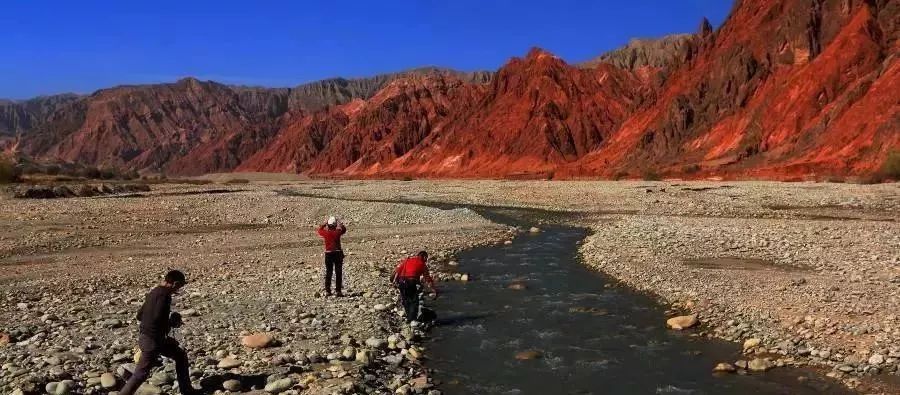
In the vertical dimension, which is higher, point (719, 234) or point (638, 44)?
point (638, 44)

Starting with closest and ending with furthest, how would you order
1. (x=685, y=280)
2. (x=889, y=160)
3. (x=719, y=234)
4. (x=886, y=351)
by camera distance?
1. (x=886, y=351)
2. (x=685, y=280)
3. (x=719, y=234)
4. (x=889, y=160)

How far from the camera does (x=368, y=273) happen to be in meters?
20.2

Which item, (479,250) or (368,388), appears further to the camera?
(479,250)

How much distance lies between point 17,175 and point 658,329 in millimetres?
85665

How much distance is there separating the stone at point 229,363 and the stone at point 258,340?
95 centimetres

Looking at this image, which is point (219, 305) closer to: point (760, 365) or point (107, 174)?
point (760, 365)

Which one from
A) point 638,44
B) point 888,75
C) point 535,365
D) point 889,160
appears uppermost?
point 638,44

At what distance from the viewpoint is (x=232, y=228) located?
34688 mm

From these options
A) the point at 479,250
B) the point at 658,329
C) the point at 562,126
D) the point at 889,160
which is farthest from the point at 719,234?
the point at 562,126

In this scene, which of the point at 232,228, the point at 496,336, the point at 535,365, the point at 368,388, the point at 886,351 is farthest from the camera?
the point at 232,228

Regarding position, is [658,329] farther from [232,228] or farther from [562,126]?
[562,126]

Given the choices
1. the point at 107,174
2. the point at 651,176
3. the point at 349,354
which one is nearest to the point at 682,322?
the point at 349,354

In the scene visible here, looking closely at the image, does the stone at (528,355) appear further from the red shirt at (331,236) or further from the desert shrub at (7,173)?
the desert shrub at (7,173)

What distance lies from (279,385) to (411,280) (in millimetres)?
4632
